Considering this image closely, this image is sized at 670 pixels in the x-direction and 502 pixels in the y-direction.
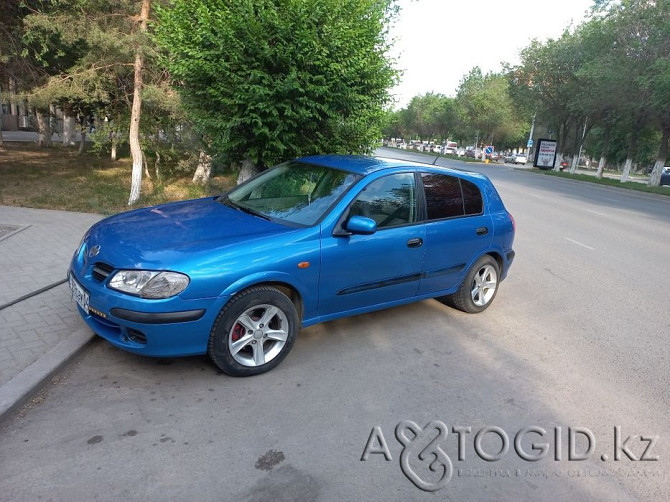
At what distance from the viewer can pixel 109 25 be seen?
10.3 m

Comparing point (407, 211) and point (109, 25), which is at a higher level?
point (109, 25)

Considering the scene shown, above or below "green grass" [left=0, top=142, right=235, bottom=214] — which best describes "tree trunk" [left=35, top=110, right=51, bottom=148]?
above

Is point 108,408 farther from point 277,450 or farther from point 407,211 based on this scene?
point 407,211

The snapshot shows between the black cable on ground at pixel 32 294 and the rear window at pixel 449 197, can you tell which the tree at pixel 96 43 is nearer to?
the black cable on ground at pixel 32 294

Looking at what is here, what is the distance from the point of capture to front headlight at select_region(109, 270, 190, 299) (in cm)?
320

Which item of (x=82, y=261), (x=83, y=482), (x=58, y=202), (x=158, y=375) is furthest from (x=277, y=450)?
(x=58, y=202)

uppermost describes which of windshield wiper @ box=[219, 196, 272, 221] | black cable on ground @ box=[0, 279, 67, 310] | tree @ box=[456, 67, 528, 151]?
tree @ box=[456, 67, 528, 151]

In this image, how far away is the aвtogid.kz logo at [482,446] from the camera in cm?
283

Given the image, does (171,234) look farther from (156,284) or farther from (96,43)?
(96,43)

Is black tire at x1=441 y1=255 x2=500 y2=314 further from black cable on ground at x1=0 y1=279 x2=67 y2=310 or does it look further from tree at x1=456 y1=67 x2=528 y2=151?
tree at x1=456 y1=67 x2=528 y2=151

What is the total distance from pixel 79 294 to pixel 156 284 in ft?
2.74

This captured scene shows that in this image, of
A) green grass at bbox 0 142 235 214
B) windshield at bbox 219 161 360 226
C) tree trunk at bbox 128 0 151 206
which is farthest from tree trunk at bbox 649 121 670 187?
windshield at bbox 219 161 360 226

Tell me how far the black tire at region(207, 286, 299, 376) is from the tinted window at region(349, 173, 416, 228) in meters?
1.01

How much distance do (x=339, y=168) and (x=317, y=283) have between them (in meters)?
1.27
